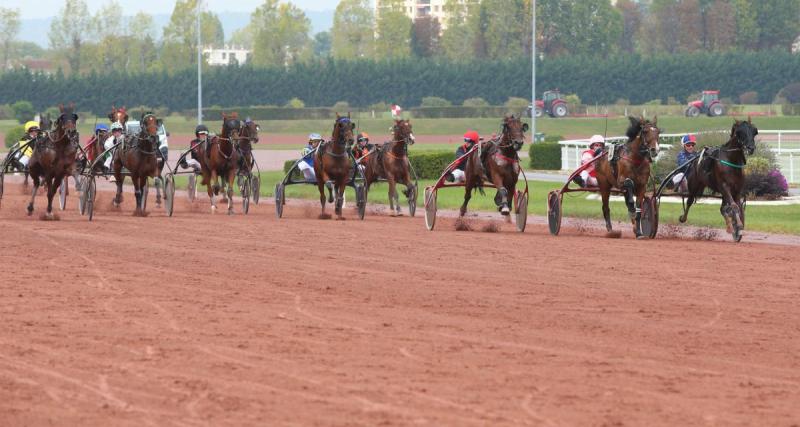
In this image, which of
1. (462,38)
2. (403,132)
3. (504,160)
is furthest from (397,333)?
(462,38)

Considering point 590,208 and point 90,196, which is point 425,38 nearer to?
point 590,208

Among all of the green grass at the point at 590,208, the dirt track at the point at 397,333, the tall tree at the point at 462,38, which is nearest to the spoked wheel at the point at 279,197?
the green grass at the point at 590,208

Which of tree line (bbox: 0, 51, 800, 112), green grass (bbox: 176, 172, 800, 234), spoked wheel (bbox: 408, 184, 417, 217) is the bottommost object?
green grass (bbox: 176, 172, 800, 234)

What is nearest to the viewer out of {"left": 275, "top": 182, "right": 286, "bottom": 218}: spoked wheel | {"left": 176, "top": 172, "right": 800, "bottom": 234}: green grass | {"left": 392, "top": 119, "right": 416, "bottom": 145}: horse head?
{"left": 176, "top": 172, "right": 800, "bottom": 234}: green grass

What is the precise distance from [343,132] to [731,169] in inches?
247

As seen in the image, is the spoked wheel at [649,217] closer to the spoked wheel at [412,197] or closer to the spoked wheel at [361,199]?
the spoked wheel at [361,199]

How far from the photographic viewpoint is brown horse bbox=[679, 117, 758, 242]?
19.1 m

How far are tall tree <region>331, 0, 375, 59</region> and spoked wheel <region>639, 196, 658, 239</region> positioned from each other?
312ft

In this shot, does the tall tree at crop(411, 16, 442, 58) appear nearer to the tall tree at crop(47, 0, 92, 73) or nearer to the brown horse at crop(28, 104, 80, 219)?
the tall tree at crop(47, 0, 92, 73)

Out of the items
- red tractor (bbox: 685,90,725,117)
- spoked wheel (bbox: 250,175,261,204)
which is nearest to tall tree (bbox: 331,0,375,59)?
red tractor (bbox: 685,90,725,117)

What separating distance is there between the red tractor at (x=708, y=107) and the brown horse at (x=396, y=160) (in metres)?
52.4

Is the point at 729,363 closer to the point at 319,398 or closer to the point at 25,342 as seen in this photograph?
the point at 319,398

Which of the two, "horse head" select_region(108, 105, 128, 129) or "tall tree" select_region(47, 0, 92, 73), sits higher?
"tall tree" select_region(47, 0, 92, 73)

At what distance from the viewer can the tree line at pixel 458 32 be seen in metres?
107
